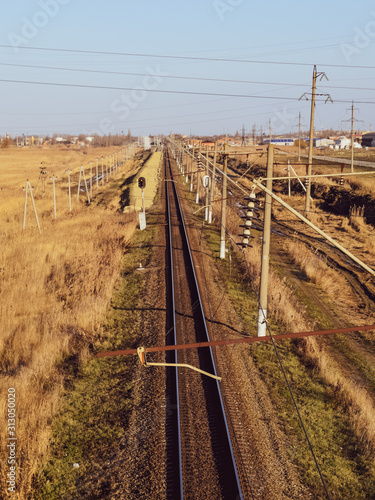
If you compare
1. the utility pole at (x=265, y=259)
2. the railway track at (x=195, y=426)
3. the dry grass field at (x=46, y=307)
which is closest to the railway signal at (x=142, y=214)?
the dry grass field at (x=46, y=307)

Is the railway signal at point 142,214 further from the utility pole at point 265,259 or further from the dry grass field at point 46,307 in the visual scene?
the utility pole at point 265,259

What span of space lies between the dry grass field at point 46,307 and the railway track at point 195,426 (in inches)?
87.2

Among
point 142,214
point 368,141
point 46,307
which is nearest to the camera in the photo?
point 46,307

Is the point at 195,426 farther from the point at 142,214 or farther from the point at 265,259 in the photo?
the point at 142,214

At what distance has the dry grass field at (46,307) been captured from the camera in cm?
868

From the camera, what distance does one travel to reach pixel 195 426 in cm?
875

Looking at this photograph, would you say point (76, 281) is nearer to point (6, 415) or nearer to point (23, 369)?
point (23, 369)

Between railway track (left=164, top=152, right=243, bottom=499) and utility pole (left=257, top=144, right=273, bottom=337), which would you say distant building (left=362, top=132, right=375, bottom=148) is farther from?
utility pole (left=257, top=144, right=273, bottom=337)

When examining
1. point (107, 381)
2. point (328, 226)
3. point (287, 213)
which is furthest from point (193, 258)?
point (287, 213)

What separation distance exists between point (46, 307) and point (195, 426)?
8136 millimetres

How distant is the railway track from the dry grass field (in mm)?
2216

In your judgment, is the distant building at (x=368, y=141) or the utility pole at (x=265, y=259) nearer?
the utility pole at (x=265, y=259)

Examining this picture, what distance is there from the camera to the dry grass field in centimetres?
868

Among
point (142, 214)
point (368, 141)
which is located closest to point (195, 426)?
point (142, 214)
